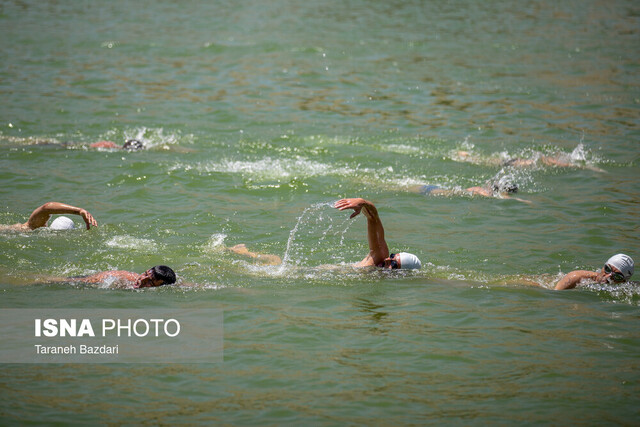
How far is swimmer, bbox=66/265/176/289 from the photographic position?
10.4m

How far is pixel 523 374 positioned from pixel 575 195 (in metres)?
8.15

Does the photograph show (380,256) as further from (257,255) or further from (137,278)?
(137,278)

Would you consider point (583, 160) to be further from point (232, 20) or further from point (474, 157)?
point (232, 20)

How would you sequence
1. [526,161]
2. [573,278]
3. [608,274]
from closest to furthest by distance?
1. [608,274]
2. [573,278]
3. [526,161]

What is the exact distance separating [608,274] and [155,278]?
6396mm

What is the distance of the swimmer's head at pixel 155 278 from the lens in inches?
408

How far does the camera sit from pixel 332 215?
47.8 feet

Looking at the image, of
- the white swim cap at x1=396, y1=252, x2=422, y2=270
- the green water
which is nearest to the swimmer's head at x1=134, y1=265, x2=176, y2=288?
the green water

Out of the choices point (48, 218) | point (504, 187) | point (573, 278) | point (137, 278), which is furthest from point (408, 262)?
point (48, 218)

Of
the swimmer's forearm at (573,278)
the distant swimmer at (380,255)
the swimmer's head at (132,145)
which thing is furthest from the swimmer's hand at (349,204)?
the swimmer's head at (132,145)

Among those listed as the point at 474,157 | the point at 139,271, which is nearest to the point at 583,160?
the point at 474,157

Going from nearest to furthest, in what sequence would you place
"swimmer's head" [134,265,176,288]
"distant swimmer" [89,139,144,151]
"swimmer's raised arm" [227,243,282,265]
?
1. "swimmer's head" [134,265,176,288]
2. "swimmer's raised arm" [227,243,282,265]
3. "distant swimmer" [89,139,144,151]

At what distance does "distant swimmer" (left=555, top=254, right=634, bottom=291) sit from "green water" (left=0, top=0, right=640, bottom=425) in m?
0.15

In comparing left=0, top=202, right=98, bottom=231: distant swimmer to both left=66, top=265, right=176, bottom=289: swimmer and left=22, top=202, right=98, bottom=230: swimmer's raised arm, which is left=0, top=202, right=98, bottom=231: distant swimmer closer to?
left=22, top=202, right=98, bottom=230: swimmer's raised arm
